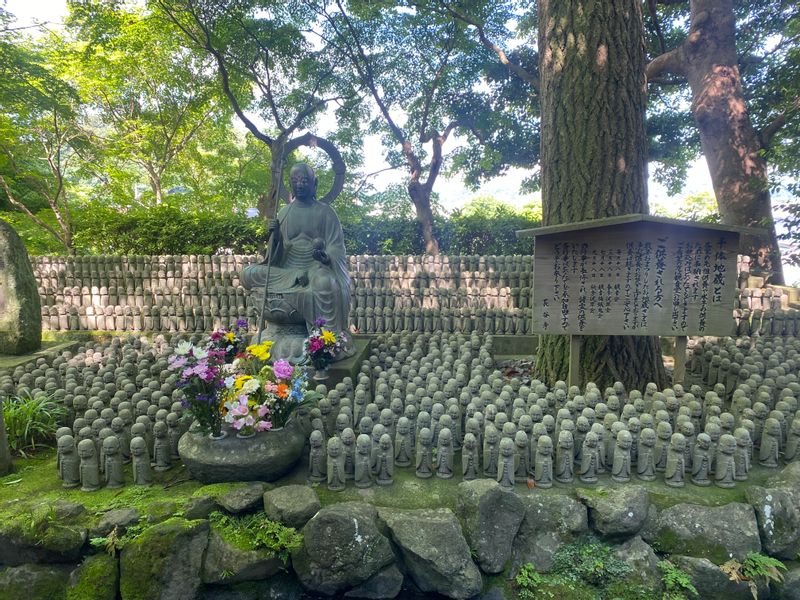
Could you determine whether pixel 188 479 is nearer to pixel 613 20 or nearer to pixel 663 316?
pixel 663 316

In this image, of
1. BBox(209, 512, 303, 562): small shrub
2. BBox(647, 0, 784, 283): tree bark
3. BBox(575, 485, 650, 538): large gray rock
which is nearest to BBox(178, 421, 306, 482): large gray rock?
BBox(209, 512, 303, 562): small shrub

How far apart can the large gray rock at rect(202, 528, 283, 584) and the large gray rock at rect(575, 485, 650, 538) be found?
213 cm

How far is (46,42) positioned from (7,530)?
1663cm

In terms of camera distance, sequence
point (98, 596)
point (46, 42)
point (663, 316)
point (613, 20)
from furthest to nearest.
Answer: point (46, 42) → point (613, 20) → point (663, 316) → point (98, 596)

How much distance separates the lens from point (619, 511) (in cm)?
307

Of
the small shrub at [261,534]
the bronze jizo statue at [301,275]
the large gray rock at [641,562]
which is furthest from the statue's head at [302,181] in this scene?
the large gray rock at [641,562]

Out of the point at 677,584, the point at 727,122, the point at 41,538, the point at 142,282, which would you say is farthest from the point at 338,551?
the point at 727,122

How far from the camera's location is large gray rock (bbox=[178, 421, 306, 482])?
10.7 ft

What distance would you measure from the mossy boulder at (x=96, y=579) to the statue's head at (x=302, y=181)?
14.6ft

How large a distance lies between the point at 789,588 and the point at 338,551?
2905mm

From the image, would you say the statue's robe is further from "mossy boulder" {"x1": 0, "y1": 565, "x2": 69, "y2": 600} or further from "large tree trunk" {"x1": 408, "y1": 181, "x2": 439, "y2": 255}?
"large tree trunk" {"x1": 408, "y1": 181, "x2": 439, "y2": 255}

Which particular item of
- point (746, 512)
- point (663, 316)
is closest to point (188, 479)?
point (746, 512)

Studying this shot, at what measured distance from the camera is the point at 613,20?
5156 millimetres

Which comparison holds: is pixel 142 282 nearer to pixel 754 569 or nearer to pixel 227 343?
pixel 227 343
